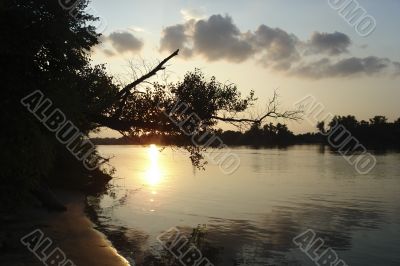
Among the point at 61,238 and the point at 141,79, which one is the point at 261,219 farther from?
the point at 61,238

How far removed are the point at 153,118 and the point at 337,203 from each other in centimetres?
2093

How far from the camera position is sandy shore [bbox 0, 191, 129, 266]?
611 inches

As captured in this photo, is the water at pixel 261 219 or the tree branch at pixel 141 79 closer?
the water at pixel 261 219

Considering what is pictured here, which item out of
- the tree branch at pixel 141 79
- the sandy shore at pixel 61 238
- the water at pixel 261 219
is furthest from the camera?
the tree branch at pixel 141 79

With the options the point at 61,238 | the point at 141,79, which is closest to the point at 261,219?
the point at 141,79

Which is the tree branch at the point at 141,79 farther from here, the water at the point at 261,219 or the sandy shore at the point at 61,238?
the sandy shore at the point at 61,238

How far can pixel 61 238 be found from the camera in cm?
1916

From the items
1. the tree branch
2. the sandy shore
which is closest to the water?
the sandy shore

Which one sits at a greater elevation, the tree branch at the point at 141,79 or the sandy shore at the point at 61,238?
the tree branch at the point at 141,79

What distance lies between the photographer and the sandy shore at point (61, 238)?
1552 centimetres

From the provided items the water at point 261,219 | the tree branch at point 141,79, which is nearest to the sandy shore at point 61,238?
the water at point 261,219

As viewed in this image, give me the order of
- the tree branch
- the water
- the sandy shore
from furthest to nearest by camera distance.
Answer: the tree branch → the water → the sandy shore

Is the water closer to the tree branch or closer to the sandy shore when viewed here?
the sandy shore

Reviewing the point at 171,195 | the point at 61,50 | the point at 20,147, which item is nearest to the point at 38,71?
the point at 61,50
